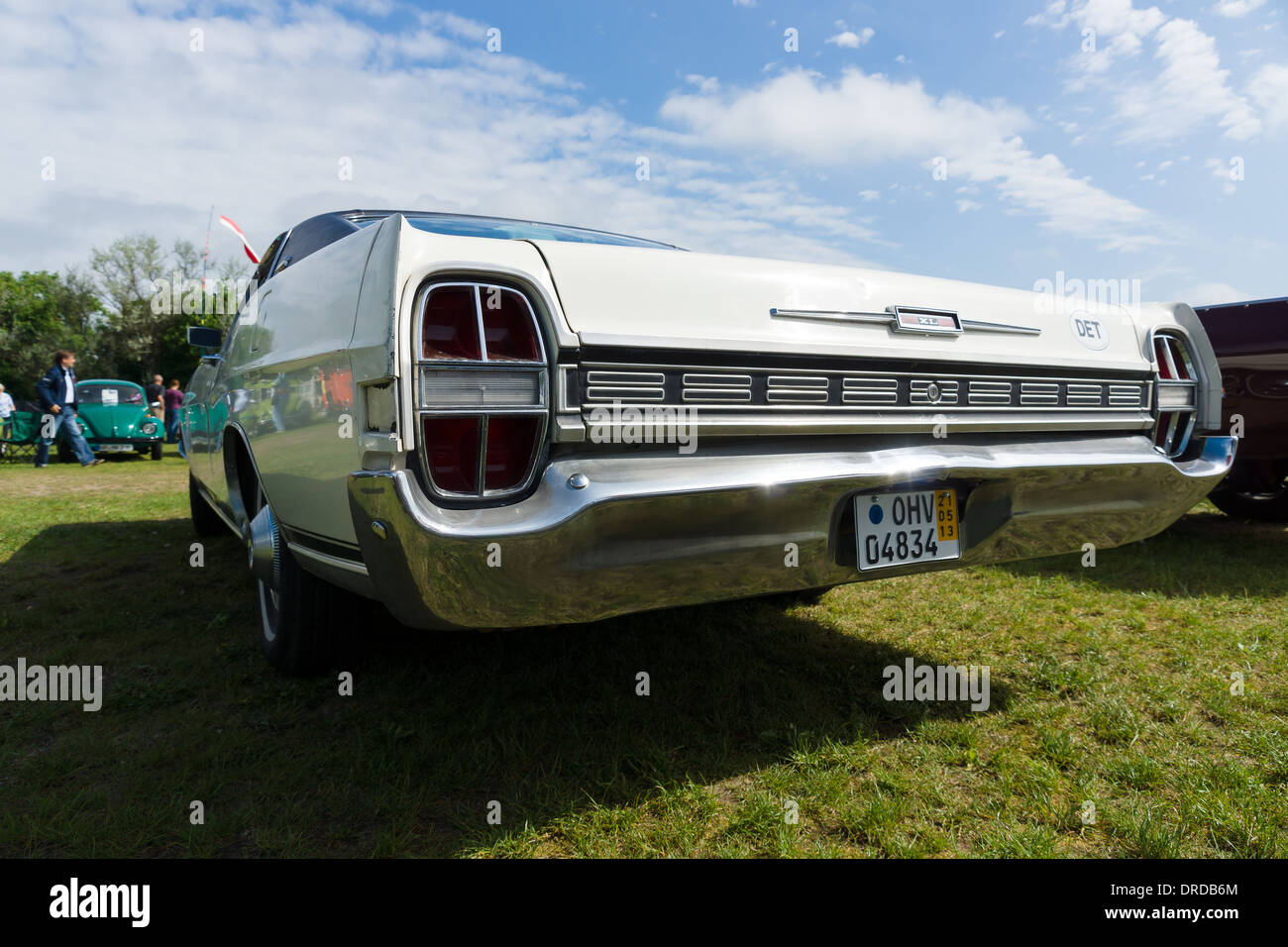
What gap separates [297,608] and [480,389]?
130cm

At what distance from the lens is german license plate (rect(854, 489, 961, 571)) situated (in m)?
2.13

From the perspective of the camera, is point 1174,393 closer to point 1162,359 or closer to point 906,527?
point 1162,359

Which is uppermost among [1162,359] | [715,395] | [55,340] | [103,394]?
[55,340]

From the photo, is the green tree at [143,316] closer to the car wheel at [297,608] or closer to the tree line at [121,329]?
the tree line at [121,329]

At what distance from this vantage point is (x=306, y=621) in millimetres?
2627

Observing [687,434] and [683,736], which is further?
[683,736]

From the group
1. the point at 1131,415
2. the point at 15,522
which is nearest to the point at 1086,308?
the point at 1131,415

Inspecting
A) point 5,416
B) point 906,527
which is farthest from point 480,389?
point 5,416

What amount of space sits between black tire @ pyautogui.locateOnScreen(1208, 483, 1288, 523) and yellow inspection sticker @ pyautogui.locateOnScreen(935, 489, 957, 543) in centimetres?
459

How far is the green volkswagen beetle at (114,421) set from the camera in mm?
13344

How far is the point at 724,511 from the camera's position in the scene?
6.14 feet

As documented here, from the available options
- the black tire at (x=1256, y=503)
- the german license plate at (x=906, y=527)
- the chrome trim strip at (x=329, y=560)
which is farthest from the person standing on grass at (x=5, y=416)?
the black tire at (x=1256, y=503)

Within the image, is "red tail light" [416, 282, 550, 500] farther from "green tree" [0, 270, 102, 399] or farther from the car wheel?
"green tree" [0, 270, 102, 399]
